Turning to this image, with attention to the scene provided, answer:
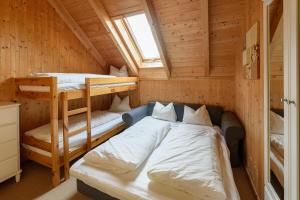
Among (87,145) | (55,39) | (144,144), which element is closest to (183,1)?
(144,144)

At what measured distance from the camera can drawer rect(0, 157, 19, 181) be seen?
1.98 metres

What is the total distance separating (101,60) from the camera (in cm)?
415

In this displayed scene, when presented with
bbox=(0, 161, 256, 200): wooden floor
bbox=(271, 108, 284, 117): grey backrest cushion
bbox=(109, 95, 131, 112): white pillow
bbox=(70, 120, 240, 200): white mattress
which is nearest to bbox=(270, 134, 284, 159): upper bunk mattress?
bbox=(271, 108, 284, 117): grey backrest cushion

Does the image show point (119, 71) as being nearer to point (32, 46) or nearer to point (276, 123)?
point (32, 46)

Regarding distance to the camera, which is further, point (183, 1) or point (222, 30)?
point (222, 30)

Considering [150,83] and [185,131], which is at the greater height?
[150,83]

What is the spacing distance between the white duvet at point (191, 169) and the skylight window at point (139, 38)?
2.09 m

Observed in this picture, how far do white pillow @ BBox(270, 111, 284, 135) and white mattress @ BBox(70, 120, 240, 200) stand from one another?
56 cm

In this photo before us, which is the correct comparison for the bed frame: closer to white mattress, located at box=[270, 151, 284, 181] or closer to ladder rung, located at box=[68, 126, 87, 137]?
ladder rung, located at box=[68, 126, 87, 137]

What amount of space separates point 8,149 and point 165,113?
2456mm

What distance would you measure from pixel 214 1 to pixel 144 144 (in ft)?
7.18

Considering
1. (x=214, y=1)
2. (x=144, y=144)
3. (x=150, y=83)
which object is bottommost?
(x=144, y=144)

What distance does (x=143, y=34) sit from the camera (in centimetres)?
355

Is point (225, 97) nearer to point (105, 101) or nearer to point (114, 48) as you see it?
point (114, 48)
